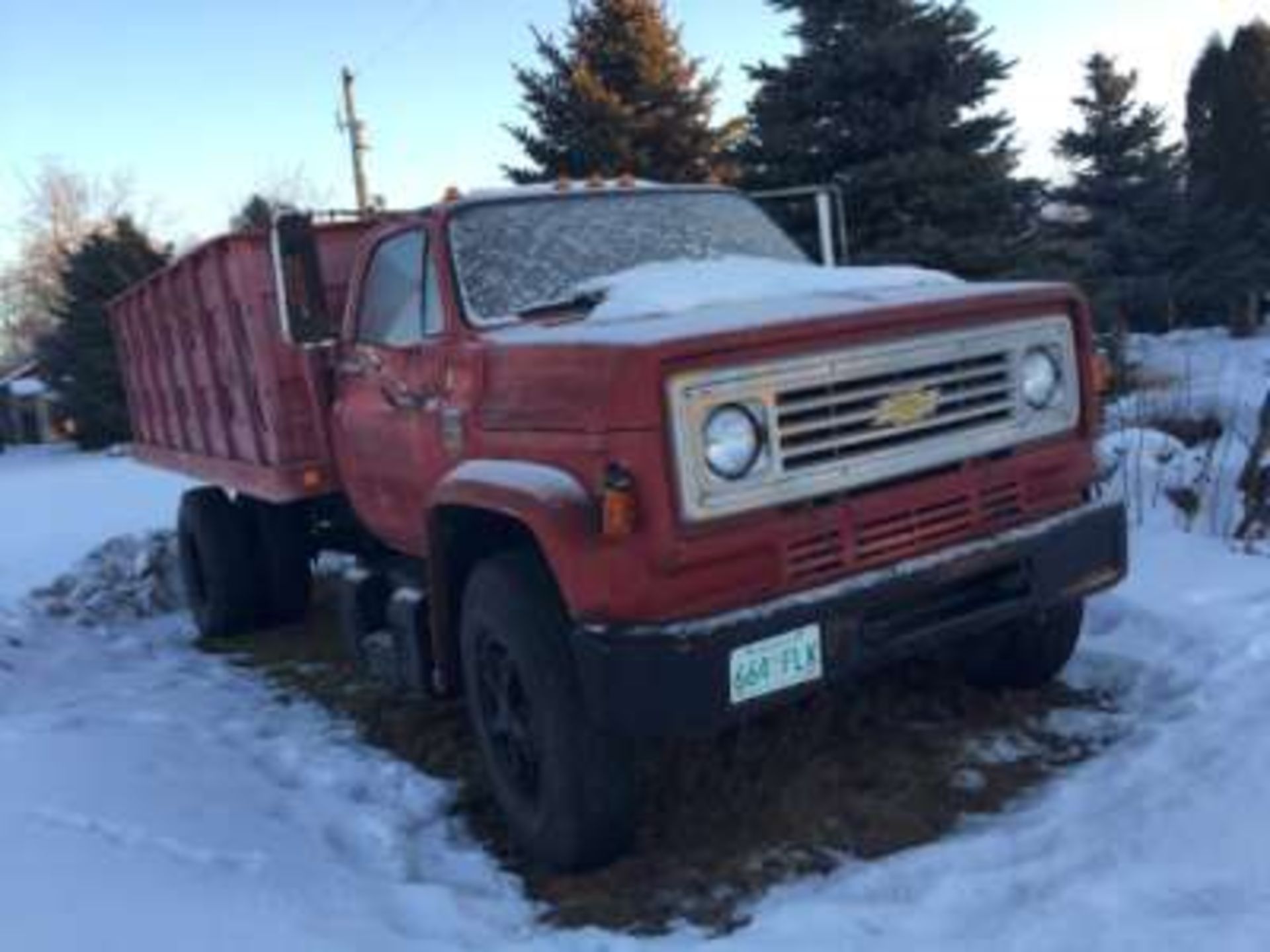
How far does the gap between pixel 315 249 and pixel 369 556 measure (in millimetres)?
1749

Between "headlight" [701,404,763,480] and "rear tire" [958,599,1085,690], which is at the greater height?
"headlight" [701,404,763,480]

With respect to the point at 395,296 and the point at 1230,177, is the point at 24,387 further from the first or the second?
the point at 395,296

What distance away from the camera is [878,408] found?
429 centimetres

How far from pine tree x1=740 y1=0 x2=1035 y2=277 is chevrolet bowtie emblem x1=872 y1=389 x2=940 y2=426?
9.18 meters

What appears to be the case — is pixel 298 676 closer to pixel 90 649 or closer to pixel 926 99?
pixel 90 649

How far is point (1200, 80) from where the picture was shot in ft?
102

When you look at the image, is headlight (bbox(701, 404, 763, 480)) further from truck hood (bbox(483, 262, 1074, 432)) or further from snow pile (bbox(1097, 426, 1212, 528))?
snow pile (bbox(1097, 426, 1212, 528))

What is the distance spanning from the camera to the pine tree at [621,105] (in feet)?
63.3

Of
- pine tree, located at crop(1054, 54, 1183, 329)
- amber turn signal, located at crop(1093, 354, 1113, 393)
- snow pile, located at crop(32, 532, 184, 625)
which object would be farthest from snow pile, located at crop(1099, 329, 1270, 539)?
pine tree, located at crop(1054, 54, 1183, 329)

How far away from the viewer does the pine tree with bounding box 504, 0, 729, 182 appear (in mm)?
19297

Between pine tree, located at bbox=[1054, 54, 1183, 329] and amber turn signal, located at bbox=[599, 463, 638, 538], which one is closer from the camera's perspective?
amber turn signal, located at bbox=[599, 463, 638, 538]


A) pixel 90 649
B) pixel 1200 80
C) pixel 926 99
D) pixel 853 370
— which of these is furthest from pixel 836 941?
pixel 1200 80

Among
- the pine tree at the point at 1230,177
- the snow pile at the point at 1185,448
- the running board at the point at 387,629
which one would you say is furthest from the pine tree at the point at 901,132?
the pine tree at the point at 1230,177

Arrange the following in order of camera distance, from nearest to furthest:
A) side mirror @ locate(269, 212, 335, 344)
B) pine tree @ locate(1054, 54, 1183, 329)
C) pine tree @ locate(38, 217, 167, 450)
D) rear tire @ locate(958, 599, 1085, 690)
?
rear tire @ locate(958, 599, 1085, 690)
side mirror @ locate(269, 212, 335, 344)
pine tree @ locate(1054, 54, 1183, 329)
pine tree @ locate(38, 217, 167, 450)
